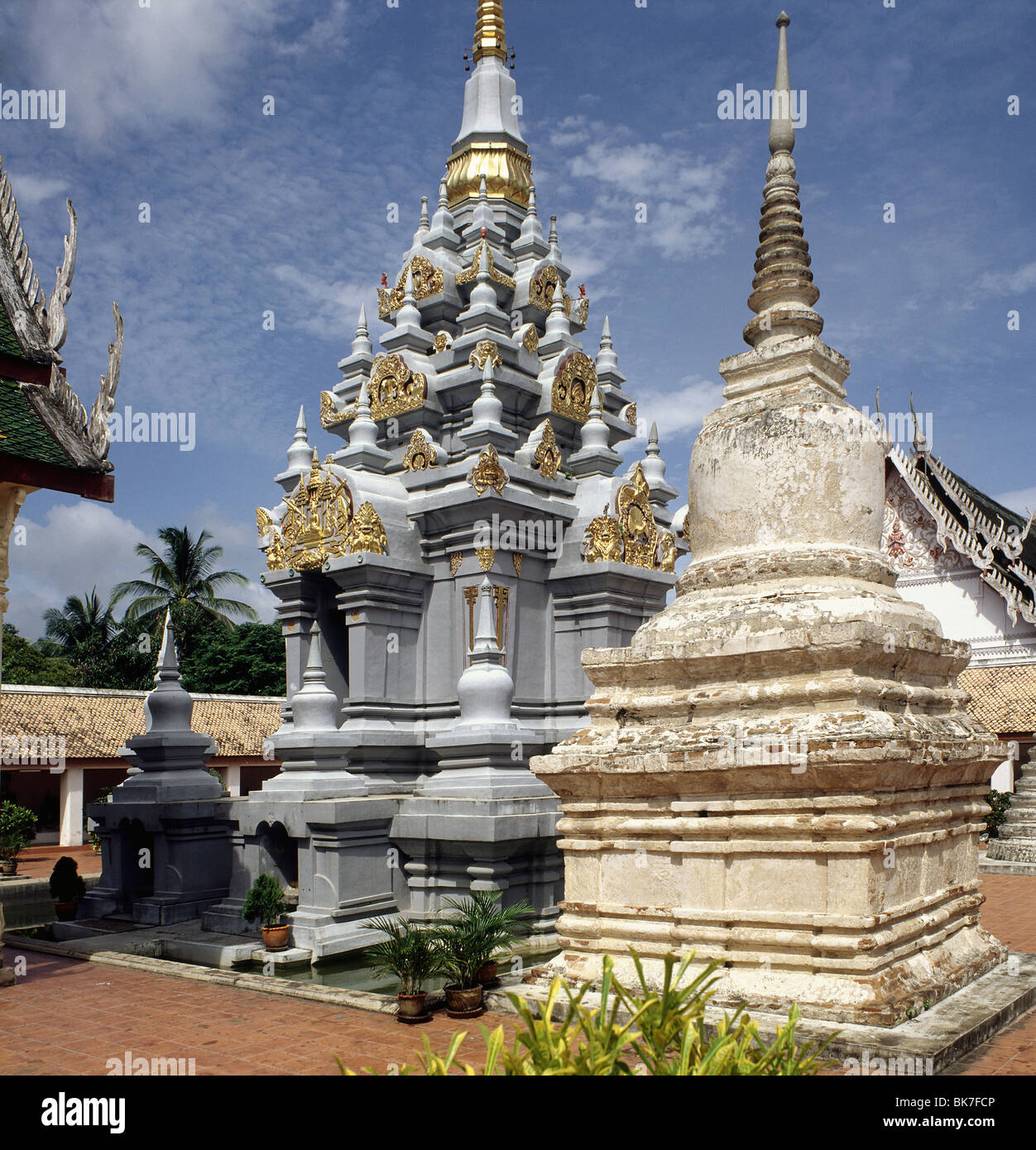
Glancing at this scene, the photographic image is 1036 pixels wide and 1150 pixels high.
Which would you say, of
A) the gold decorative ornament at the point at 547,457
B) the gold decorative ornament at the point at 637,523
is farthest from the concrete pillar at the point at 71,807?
the gold decorative ornament at the point at 637,523

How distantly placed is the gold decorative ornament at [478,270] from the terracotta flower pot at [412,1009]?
11.7m

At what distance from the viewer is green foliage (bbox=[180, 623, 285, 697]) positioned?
3906 centimetres

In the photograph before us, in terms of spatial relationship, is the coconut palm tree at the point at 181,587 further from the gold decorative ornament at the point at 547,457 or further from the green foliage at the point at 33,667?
the gold decorative ornament at the point at 547,457

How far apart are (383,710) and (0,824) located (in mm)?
10644

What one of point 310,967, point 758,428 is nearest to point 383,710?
point 310,967

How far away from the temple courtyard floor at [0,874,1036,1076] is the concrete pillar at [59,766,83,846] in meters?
18.2

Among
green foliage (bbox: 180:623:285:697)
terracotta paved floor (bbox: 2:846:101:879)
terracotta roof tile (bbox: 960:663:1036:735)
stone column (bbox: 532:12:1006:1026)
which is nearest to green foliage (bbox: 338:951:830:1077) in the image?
stone column (bbox: 532:12:1006:1026)

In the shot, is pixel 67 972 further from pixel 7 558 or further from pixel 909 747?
pixel 909 747

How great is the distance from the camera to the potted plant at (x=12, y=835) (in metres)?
19.2

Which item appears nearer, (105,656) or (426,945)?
(426,945)

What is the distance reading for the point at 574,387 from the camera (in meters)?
16.2

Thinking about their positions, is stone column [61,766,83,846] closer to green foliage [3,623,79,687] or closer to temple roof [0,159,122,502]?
green foliage [3,623,79,687]

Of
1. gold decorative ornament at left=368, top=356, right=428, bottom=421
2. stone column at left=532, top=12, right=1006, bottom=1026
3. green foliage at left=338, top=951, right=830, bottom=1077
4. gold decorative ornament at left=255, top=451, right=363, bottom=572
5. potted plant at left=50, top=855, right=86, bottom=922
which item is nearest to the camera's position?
green foliage at left=338, top=951, right=830, bottom=1077
